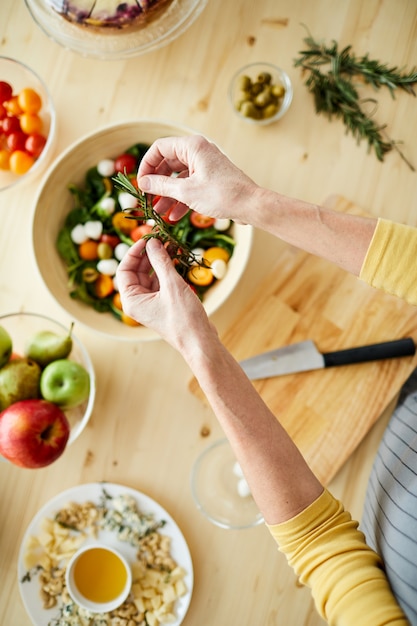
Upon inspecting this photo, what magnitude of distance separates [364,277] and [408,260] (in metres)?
0.07

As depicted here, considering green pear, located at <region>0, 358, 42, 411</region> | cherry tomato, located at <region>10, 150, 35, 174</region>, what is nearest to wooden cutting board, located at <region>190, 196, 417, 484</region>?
green pear, located at <region>0, 358, 42, 411</region>

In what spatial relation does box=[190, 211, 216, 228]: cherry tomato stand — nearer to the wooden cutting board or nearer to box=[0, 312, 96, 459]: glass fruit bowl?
the wooden cutting board

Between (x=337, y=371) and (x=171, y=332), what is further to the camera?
(x=337, y=371)

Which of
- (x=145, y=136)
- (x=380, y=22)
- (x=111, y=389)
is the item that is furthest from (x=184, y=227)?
(x=380, y=22)

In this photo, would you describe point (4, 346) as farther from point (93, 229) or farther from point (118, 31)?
point (118, 31)

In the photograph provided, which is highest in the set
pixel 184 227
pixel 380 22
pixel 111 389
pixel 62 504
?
pixel 380 22

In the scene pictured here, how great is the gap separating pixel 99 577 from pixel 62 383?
1.35ft

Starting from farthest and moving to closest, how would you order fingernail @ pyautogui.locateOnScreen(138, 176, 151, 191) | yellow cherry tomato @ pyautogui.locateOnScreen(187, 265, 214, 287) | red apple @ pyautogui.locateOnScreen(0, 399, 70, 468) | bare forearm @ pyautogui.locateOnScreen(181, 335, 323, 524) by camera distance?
1. yellow cherry tomato @ pyautogui.locateOnScreen(187, 265, 214, 287)
2. red apple @ pyautogui.locateOnScreen(0, 399, 70, 468)
3. fingernail @ pyautogui.locateOnScreen(138, 176, 151, 191)
4. bare forearm @ pyautogui.locateOnScreen(181, 335, 323, 524)

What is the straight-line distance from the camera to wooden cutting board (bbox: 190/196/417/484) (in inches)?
46.5

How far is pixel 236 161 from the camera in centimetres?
127

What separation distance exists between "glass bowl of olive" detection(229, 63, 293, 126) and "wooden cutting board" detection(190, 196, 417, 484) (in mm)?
240

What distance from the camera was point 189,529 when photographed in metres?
1.22

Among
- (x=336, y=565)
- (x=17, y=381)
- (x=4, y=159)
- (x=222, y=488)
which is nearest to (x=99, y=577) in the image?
(x=222, y=488)

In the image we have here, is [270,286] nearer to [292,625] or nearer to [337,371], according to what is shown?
[337,371]
